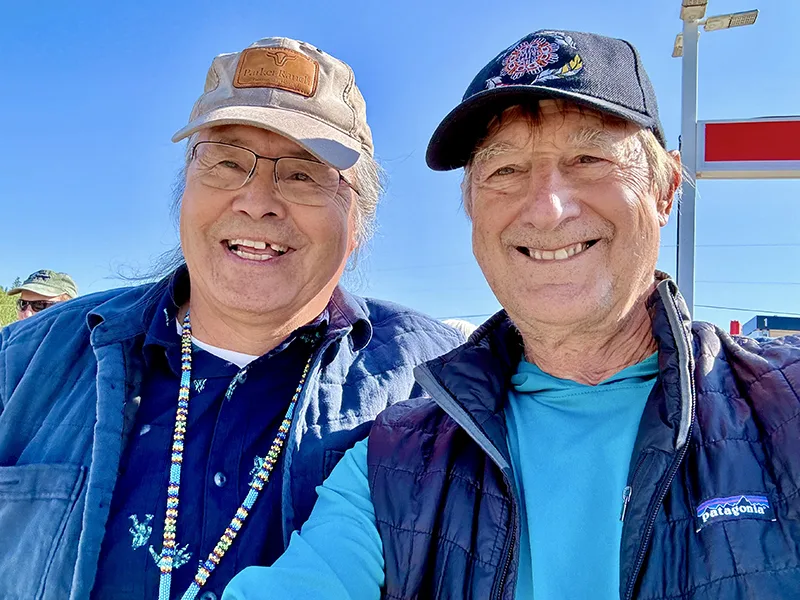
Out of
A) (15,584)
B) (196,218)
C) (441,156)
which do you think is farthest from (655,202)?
(15,584)

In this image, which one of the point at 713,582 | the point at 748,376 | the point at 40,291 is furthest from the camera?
the point at 40,291

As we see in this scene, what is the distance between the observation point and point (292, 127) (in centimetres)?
176

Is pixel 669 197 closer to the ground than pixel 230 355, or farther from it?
farther from it

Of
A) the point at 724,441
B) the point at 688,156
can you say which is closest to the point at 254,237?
the point at 724,441

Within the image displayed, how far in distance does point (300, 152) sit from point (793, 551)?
5.33 feet

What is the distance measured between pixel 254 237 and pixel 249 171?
0.70ft

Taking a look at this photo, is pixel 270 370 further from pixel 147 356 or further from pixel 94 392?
pixel 94 392

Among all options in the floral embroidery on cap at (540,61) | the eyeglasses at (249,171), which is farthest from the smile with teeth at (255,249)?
the floral embroidery on cap at (540,61)

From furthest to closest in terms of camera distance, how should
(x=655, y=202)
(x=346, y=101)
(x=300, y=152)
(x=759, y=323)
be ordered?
(x=759, y=323), (x=346, y=101), (x=300, y=152), (x=655, y=202)

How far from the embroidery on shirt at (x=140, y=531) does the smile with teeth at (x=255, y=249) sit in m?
0.82

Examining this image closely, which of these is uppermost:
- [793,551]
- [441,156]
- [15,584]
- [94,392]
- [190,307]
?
[441,156]

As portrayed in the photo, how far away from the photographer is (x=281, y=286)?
1850 mm

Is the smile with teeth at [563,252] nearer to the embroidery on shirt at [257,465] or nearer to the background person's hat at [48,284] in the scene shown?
the embroidery on shirt at [257,465]

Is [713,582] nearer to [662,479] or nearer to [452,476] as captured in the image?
[662,479]
